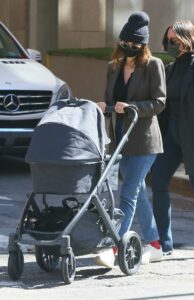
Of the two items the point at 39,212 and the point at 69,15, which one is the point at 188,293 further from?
the point at 69,15

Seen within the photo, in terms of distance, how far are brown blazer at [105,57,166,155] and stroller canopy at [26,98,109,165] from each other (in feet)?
1.37

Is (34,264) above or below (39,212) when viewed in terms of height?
below

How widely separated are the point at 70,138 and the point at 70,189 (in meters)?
0.36

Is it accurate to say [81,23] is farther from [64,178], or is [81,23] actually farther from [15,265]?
[15,265]

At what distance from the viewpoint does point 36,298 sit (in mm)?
7180

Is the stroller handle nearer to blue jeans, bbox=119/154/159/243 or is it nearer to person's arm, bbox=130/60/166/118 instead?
person's arm, bbox=130/60/166/118

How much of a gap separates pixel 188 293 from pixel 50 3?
13464mm

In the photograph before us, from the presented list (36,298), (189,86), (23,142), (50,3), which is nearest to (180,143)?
(189,86)

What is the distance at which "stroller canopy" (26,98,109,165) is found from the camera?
7.54m

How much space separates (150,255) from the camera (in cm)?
844

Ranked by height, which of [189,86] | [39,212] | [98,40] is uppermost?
[189,86]

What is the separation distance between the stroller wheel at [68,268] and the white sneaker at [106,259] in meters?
0.38

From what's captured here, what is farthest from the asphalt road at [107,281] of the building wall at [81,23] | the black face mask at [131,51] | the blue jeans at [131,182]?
the building wall at [81,23]

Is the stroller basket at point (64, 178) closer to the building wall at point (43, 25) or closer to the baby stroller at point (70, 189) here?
the baby stroller at point (70, 189)
